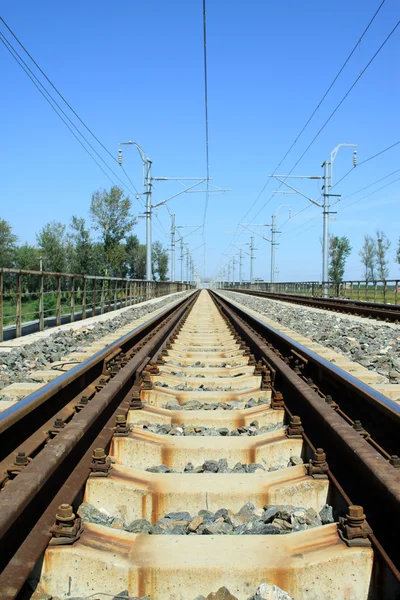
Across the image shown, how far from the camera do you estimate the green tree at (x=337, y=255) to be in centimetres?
8419

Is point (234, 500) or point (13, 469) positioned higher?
point (13, 469)

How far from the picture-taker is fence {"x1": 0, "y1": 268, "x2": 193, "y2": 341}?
10.4 metres

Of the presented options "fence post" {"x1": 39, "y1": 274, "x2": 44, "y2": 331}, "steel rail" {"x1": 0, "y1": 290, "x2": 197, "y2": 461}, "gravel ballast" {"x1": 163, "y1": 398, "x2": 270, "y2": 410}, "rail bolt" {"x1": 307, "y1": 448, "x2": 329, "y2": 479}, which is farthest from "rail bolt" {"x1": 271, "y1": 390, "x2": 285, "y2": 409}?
"fence post" {"x1": 39, "y1": 274, "x2": 44, "y2": 331}

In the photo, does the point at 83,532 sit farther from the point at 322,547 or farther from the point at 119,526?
the point at 322,547

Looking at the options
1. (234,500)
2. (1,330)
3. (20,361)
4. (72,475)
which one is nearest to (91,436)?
(72,475)

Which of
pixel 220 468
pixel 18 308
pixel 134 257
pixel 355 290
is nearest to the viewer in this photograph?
pixel 220 468

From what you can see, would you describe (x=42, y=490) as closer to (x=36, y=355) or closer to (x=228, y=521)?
(x=228, y=521)

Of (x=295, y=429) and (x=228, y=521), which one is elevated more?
(x=295, y=429)

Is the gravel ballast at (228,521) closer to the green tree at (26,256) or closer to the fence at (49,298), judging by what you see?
the fence at (49,298)

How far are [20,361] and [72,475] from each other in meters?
4.57

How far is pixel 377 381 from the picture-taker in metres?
5.32

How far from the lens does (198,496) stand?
2814mm

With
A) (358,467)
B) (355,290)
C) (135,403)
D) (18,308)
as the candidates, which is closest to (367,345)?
(135,403)

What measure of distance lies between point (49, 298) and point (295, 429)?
10.6 m
